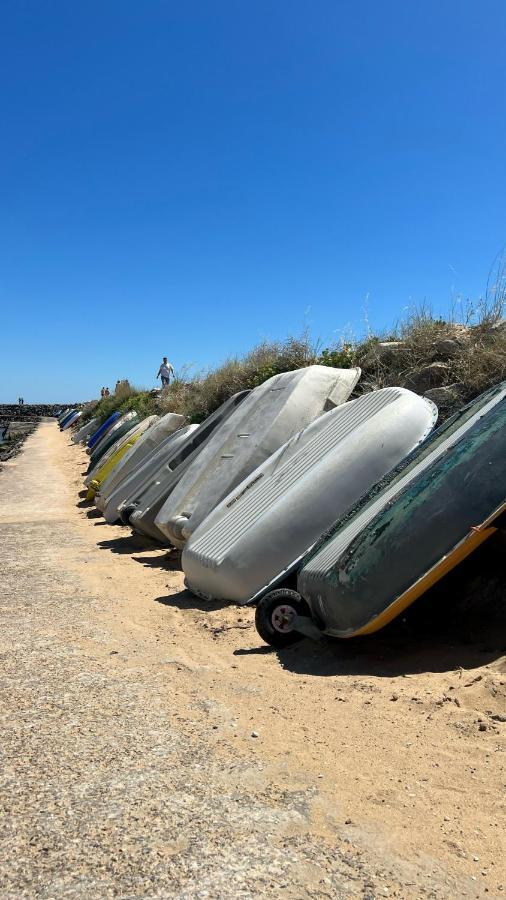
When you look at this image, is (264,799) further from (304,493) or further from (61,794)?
(304,493)

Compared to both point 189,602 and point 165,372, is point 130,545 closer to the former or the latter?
point 189,602

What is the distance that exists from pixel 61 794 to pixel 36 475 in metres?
18.6

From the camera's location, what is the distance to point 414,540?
3.46 meters

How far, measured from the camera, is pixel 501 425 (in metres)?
3.56

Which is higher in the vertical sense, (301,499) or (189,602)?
(301,499)

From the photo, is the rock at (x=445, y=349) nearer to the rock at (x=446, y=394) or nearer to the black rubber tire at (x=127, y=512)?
the rock at (x=446, y=394)

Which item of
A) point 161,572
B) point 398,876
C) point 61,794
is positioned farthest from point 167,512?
point 398,876

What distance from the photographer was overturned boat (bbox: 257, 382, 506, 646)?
3.38m

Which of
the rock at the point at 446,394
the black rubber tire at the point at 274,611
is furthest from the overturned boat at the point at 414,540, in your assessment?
the rock at the point at 446,394

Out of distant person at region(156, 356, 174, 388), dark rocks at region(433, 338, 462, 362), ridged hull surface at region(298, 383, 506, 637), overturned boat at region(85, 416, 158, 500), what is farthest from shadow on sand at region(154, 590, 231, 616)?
distant person at region(156, 356, 174, 388)

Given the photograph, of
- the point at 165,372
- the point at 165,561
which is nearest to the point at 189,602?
the point at 165,561

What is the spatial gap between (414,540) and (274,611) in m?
1.08

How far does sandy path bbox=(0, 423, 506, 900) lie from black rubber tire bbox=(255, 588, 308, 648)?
0.10 meters

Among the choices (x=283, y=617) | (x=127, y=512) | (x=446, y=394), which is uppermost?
(x=446, y=394)
